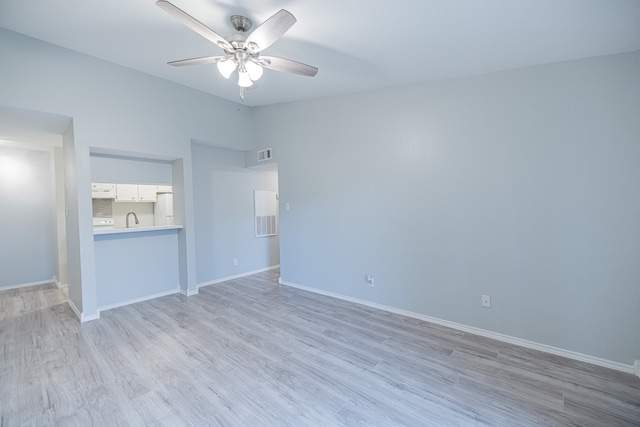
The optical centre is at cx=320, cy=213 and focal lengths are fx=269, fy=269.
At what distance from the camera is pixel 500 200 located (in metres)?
2.59

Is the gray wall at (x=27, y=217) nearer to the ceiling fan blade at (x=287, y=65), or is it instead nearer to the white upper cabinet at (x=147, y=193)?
the white upper cabinet at (x=147, y=193)

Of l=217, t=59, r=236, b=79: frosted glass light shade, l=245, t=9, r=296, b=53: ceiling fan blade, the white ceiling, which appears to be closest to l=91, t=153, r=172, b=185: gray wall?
the white ceiling

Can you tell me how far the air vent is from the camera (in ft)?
15.1

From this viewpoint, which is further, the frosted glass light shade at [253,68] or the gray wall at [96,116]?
the gray wall at [96,116]

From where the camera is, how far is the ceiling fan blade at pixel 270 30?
161 cm

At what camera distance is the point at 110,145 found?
129 inches

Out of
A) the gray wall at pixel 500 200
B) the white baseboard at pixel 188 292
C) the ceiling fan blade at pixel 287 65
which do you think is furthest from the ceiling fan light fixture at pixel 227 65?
the white baseboard at pixel 188 292

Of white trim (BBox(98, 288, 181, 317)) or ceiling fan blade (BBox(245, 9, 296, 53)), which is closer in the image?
ceiling fan blade (BBox(245, 9, 296, 53))

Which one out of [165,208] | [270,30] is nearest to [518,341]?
[270,30]

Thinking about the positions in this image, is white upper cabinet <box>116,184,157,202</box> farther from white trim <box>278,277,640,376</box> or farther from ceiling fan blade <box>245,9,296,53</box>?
white trim <box>278,277,640,376</box>

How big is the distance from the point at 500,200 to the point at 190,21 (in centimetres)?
292

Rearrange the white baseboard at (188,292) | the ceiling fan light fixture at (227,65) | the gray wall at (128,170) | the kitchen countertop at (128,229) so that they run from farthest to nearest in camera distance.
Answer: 1. the white baseboard at (188,292)
2. the gray wall at (128,170)
3. the kitchen countertop at (128,229)
4. the ceiling fan light fixture at (227,65)

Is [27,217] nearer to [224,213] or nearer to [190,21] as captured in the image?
[224,213]

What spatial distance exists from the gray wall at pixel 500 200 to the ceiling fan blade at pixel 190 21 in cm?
203
